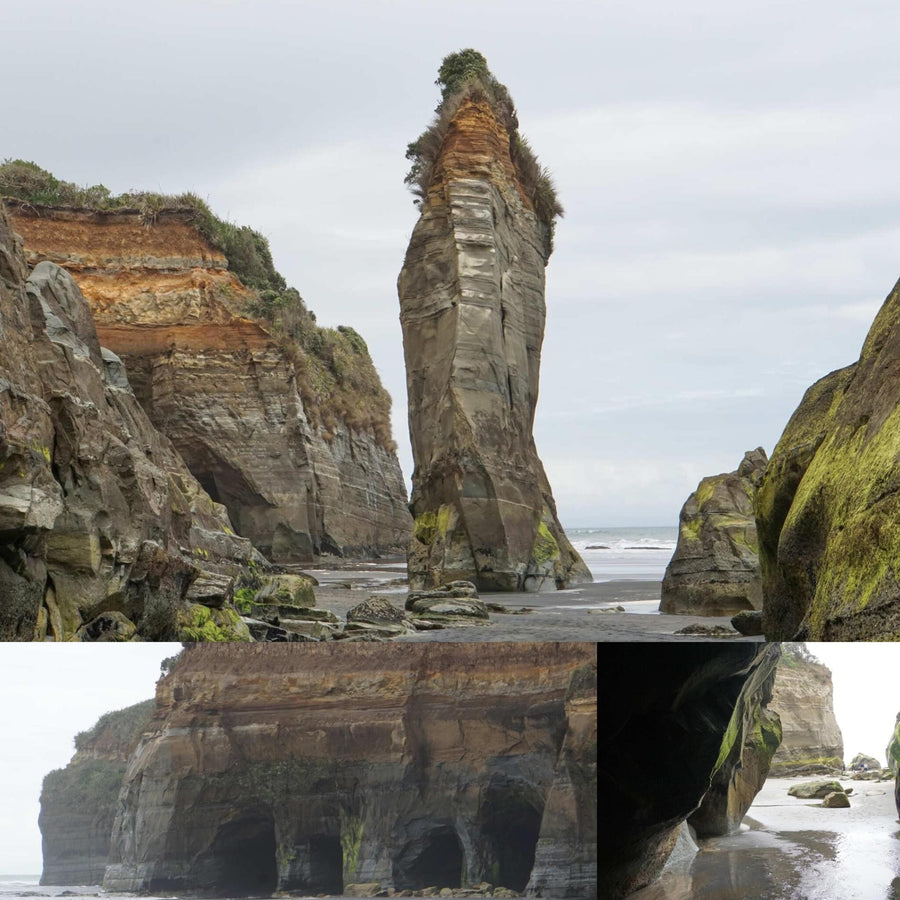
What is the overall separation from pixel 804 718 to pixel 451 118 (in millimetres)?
28653

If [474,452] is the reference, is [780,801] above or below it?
below

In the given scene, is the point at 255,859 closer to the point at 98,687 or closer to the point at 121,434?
the point at 98,687

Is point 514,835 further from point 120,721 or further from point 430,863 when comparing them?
point 120,721

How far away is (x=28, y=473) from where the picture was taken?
709 cm

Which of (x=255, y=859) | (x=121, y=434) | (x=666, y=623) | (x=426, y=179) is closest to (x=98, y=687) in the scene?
(x=255, y=859)

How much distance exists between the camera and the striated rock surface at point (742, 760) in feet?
12.8

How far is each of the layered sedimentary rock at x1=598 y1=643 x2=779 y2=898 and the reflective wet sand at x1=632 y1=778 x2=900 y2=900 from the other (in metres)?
0.07

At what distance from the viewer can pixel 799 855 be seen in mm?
3771

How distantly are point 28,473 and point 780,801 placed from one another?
16.7 ft

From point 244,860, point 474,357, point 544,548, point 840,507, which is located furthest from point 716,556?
point 244,860

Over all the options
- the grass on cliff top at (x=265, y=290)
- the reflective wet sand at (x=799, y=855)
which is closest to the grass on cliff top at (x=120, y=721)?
the reflective wet sand at (x=799, y=855)

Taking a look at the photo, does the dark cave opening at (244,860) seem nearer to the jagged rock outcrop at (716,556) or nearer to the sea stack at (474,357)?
the jagged rock outcrop at (716,556)

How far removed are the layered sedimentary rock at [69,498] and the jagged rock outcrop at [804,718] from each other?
4671mm

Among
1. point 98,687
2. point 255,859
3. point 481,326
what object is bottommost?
point 255,859
